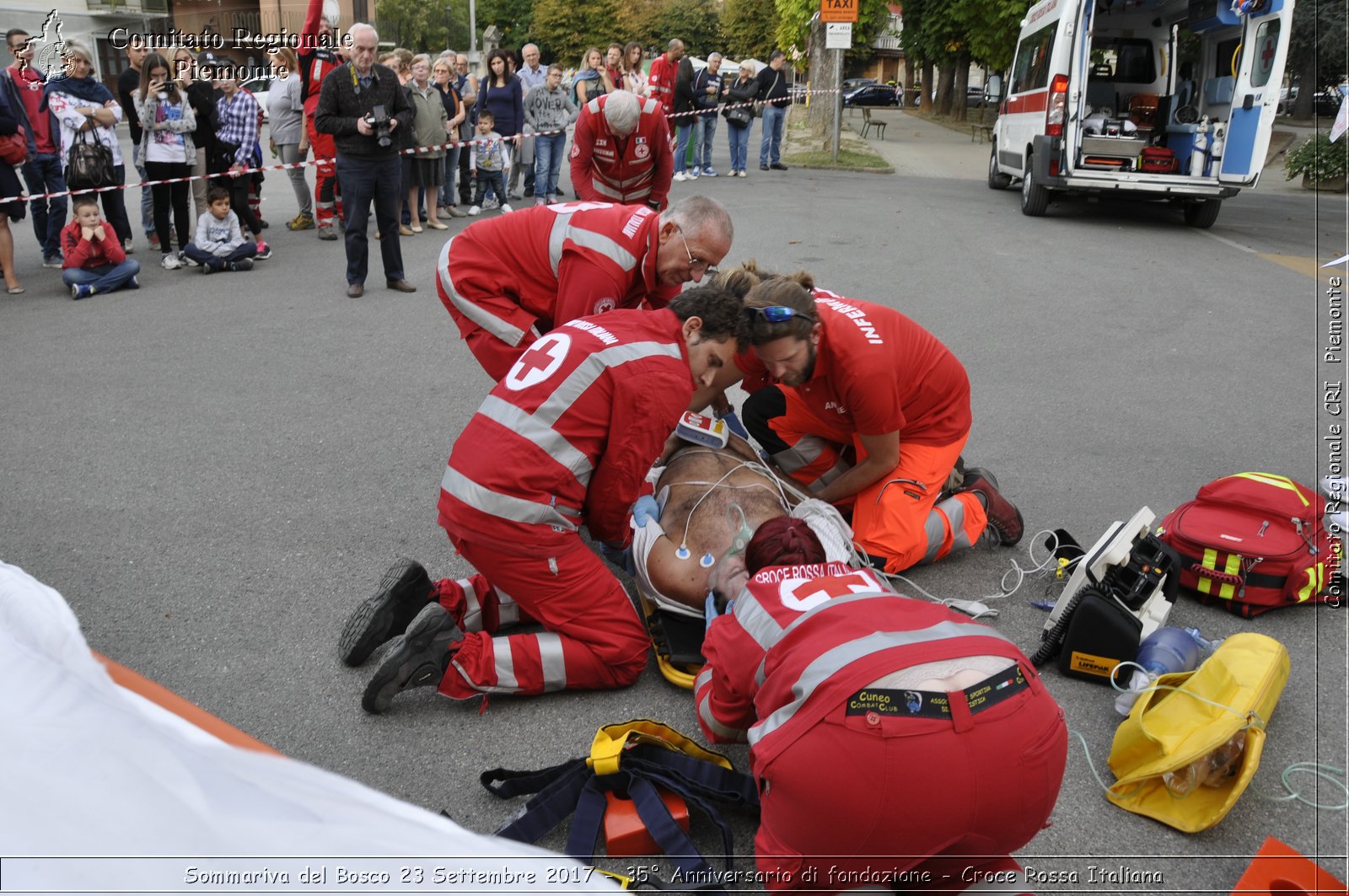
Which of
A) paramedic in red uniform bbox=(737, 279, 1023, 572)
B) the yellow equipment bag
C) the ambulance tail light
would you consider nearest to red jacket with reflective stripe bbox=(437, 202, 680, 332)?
paramedic in red uniform bbox=(737, 279, 1023, 572)

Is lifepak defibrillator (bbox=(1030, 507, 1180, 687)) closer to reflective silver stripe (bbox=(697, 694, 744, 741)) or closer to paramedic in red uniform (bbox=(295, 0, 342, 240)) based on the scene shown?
reflective silver stripe (bbox=(697, 694, 744, 741))

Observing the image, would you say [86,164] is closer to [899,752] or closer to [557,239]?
[557,239]

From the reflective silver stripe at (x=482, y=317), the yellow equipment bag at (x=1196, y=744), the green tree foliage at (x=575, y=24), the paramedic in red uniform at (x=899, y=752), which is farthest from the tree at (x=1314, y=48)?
the green tree foliage at (x=575, y=24)

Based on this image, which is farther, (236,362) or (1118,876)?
(236,362)

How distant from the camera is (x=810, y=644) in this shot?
236 centimetres

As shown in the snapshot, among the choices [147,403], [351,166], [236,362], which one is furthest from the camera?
[351,166]

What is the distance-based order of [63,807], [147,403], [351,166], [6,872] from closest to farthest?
[6,872] < [63,807] < [147,403] < [351,166]

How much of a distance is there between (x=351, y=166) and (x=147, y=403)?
10.7 feet

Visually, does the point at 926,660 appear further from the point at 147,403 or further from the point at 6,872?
the point at 147,403

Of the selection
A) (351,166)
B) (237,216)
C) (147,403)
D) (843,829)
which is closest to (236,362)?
(147,403)

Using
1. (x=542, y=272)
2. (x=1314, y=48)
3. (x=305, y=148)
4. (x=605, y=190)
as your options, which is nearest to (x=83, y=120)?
(x=305, y=148)

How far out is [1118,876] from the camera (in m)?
2.65

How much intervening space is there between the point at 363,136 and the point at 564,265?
4.95 meters

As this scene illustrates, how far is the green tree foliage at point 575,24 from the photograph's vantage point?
47625 mm
